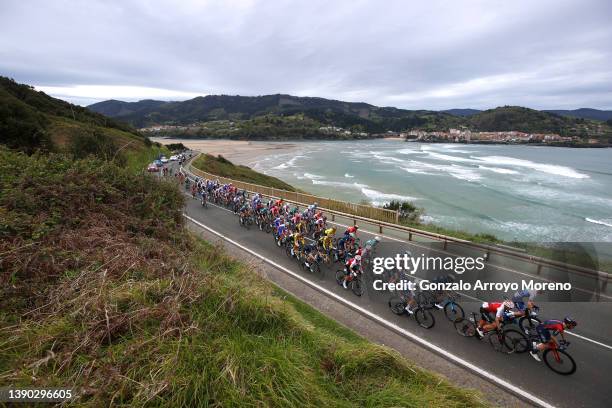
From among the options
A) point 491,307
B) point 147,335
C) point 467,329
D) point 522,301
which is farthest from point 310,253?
point 147,335

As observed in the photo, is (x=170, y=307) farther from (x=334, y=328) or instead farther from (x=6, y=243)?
(x=334, y=328)

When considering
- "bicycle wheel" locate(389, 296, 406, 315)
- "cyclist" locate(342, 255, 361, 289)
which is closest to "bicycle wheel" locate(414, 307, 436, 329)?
"bicycle wheel" locate(389, 296, 406, 315)

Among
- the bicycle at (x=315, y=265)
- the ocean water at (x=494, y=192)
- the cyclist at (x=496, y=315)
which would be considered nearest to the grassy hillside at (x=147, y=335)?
the cyclist at (x=496, y=315)

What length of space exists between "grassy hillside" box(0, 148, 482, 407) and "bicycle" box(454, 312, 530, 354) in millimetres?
3357

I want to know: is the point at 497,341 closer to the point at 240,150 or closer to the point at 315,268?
the point at 315,268

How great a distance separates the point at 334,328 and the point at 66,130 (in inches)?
1830

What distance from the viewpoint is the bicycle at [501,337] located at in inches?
275

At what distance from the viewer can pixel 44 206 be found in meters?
6.26

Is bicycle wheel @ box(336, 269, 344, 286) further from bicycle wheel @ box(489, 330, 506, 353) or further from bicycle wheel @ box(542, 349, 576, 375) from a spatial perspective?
bicycle wheel @ box(542, 349, 576, 375)

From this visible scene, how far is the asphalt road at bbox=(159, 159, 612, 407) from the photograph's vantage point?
591 cm

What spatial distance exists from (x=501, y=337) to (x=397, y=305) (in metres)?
2.50

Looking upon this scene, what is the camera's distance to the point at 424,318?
821cm

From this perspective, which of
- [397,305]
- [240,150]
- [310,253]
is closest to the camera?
[397,305]

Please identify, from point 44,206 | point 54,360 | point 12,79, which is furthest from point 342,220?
point 12,79
